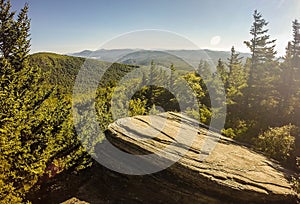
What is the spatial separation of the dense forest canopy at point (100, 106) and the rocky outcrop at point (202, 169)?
9.87ft

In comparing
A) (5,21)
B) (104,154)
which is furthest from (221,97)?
(5,21)

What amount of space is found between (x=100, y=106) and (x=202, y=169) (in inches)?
391

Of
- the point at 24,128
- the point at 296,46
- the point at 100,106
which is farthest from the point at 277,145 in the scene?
the point at 296,46

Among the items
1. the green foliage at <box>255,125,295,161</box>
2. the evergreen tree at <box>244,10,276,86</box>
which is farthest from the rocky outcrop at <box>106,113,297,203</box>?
the evergreen tree at <box>244,10,276,86</box>

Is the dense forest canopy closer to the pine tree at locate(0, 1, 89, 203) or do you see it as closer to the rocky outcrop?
the pine tree at locate(0, 1, 89, 203)

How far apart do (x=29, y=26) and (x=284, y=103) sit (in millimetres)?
31765

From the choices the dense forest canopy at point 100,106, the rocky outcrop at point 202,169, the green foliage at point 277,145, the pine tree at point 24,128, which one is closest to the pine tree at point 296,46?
the dense forest canopy at point 100,106

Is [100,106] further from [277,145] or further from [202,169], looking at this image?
[277,145]

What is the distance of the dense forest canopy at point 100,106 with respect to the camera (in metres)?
11.4

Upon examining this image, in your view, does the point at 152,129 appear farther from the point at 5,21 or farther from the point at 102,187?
the point at 5,21

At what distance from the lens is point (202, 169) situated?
10.9 m

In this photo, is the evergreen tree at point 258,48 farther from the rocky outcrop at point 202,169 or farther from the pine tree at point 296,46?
the rocky outcrop at point 202,169

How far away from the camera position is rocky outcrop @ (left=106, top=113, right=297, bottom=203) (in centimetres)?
1002

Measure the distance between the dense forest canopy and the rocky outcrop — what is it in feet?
9.87
